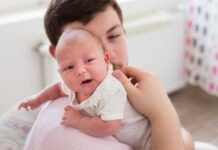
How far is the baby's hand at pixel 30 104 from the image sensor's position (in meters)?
1.09

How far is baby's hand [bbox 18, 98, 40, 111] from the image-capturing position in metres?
1.09

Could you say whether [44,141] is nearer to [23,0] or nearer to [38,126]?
[38,126]

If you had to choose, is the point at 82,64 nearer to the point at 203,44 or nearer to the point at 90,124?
the point at 90,124

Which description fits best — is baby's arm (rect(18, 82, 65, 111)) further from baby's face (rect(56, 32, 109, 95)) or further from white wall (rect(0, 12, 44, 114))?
white wall (rect(0, 12, 44, 114))

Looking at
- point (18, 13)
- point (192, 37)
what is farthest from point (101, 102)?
point (192, 37)

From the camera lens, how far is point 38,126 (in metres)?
0.92

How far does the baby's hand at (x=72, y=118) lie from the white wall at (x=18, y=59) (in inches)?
44.5

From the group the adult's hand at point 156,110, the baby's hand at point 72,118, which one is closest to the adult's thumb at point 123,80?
the adult's hand at point 156,110

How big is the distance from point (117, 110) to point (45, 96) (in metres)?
0.31

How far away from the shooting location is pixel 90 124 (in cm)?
83

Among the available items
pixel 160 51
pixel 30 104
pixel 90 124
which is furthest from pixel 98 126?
pixel 160 51

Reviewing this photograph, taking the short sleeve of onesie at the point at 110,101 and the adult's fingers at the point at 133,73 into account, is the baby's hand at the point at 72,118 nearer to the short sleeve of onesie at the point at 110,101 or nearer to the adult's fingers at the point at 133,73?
the short sleeve of onesie at the point at 110,101

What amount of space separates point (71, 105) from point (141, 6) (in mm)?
1783

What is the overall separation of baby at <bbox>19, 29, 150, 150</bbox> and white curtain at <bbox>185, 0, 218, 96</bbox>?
1891mm
